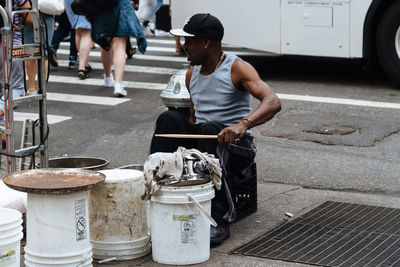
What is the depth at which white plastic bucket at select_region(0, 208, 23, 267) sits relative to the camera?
4.23 meters

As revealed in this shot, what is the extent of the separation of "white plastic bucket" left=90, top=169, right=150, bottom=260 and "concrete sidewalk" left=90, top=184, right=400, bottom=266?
9cm

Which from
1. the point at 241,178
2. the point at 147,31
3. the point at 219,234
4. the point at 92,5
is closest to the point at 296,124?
the point at 92,5

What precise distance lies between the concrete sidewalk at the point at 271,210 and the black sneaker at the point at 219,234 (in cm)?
3

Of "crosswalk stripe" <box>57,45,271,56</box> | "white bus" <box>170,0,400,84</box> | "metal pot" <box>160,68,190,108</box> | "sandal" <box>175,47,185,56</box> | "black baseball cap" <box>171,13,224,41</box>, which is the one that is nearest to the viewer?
"black baseball cap" <box>171,13,224,41</box>

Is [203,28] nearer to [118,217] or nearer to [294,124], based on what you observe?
[118,217]

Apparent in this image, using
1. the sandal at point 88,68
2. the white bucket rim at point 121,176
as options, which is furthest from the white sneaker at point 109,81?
the white bucket rim at point 121,176

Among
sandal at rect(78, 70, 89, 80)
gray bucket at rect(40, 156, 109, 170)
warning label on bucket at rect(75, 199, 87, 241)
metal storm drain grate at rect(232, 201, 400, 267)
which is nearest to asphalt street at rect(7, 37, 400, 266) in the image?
sandal at rect(78, 70, 89, 80)

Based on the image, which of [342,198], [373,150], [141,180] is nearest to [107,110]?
[373,150]

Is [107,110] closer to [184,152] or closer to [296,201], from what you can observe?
[296,201]

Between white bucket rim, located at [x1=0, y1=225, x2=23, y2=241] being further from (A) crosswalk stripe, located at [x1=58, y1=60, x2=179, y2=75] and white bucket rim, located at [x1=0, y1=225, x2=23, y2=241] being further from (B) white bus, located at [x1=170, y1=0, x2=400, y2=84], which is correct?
(A) crosswalk stripe, located at [x1=58, y1=60, x2=179, y2=75]

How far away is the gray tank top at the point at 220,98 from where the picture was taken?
5.34 metres

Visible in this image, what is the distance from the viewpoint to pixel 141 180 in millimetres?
4887

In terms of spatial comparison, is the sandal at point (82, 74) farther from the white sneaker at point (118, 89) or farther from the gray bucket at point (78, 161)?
the gray bucket at point (78, 161)

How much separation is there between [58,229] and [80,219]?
0.13 meters
